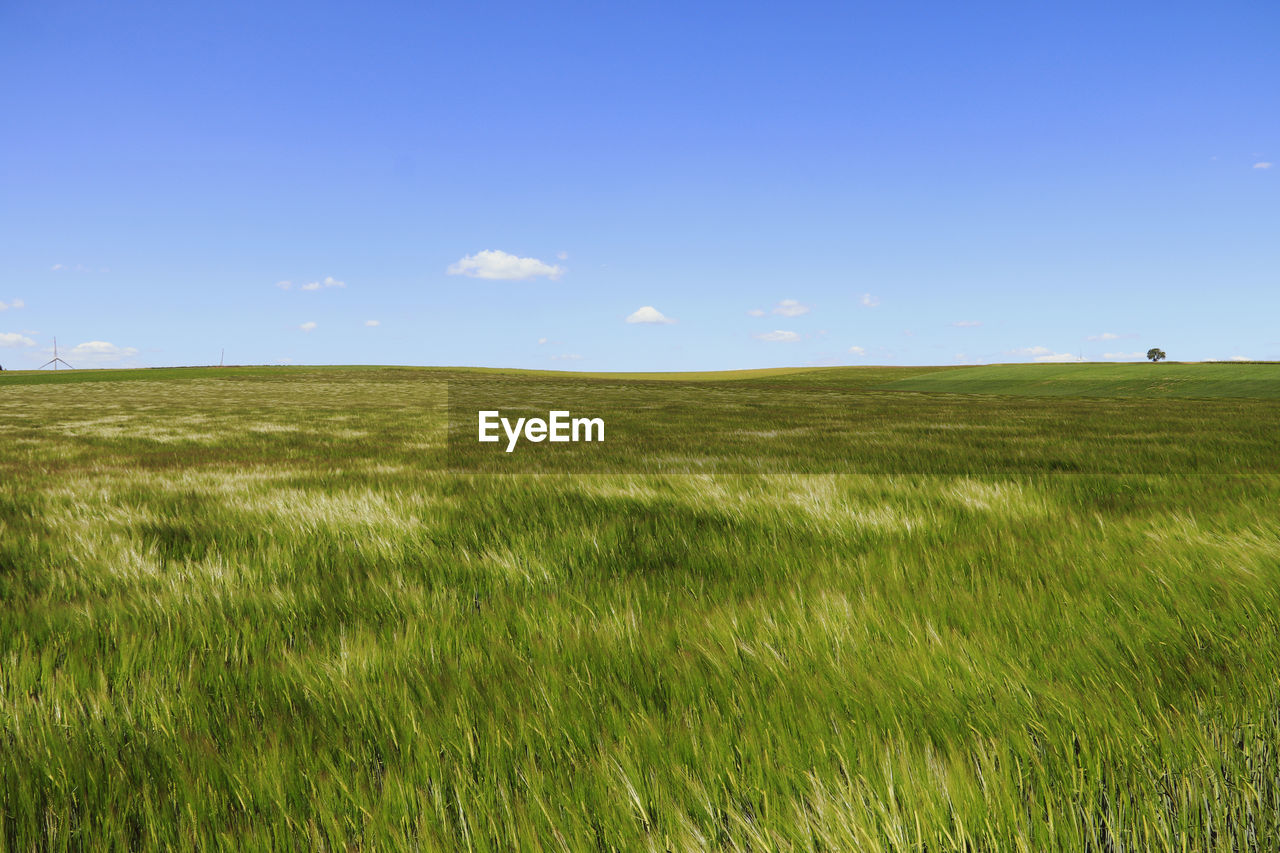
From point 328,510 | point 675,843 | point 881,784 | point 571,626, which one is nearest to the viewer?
point 675,843

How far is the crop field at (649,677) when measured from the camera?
3.83 ft

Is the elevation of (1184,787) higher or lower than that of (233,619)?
higher

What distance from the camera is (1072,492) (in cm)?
486

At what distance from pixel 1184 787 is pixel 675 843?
1.00 m

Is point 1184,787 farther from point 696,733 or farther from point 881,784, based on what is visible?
point 696,733

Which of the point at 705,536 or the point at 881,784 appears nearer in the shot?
the point at 881,784

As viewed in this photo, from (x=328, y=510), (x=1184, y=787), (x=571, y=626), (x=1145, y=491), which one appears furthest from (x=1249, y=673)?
(x=328, y=510)

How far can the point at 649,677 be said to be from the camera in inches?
70.1

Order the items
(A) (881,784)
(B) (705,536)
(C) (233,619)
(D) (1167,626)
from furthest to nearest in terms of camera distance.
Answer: (B) (705,536), (C) (233,619), (D) (1167,626), (A) (881,784)

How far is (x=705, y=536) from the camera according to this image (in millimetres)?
3592

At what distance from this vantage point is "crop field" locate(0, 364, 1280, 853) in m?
1.17

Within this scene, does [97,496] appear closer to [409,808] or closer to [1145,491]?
[409,808]

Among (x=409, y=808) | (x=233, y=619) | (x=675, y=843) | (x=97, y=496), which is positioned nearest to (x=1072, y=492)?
(x=675, y=843)

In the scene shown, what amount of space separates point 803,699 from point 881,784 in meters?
0.40
